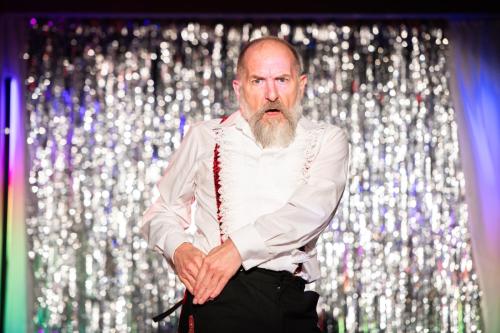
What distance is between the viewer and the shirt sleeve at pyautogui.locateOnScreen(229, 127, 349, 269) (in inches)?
63.0

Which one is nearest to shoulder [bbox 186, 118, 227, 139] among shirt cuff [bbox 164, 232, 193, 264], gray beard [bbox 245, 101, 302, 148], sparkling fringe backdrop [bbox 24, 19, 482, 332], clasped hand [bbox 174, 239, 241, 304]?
gray beard [bbox 245, 101, 302, 148]

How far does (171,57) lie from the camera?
13.4 feet

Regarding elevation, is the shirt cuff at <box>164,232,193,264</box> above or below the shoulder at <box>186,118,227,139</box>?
below

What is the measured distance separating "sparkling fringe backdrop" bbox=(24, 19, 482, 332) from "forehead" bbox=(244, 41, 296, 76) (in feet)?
7.15

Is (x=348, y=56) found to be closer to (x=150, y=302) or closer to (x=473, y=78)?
(x=473, y=78)

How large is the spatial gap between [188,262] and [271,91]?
Answer: 46cm

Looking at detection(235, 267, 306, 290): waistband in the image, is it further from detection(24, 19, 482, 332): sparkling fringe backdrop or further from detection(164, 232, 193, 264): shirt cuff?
detection(24, 19, 482, 332): sparkling fringe backdrop

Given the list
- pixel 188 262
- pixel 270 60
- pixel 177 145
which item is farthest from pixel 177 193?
pixel 177 145

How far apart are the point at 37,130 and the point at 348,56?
1647 mm

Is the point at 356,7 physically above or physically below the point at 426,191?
above

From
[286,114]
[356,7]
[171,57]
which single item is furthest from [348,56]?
[286,114]

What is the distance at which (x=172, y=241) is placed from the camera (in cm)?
172

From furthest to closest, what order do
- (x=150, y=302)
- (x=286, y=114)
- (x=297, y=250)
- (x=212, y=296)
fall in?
1. (x=150, y=302)
2. (x=286, y=114)
3. (x=297, y=250)
4. (x=212, y=296)

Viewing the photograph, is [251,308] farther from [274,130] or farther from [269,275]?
[274,130]
